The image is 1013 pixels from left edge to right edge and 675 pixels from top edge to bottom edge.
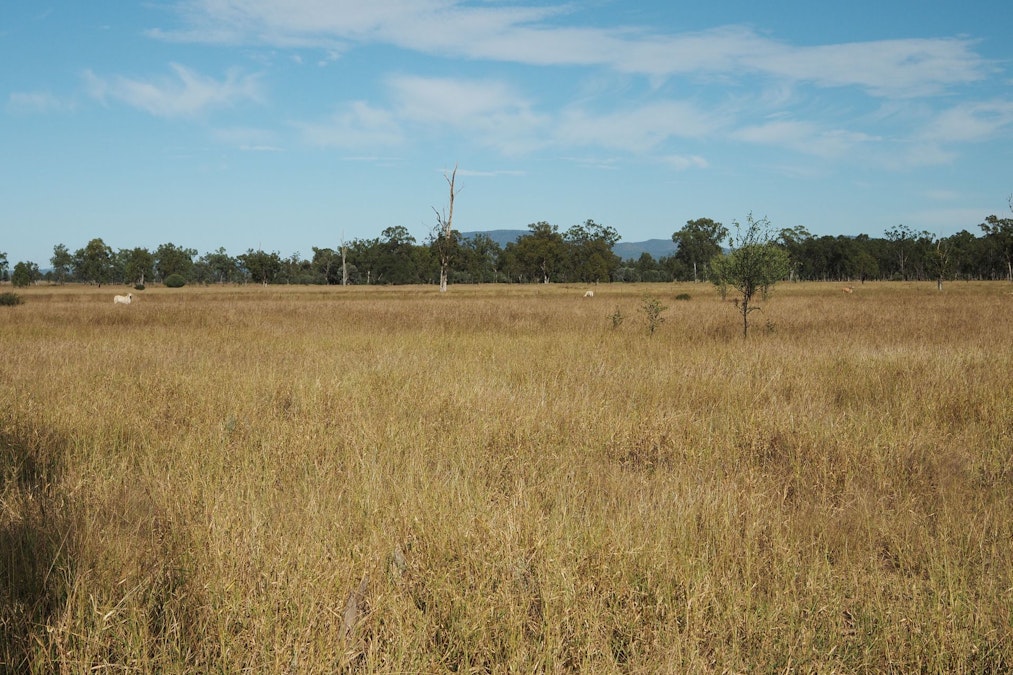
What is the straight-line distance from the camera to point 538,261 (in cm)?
10994

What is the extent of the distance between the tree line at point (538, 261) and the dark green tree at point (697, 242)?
0.68 feet

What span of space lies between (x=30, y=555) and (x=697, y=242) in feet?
429

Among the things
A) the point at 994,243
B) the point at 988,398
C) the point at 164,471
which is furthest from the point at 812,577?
the point at 994,243

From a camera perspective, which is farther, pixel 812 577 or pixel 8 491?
pixel 8 491

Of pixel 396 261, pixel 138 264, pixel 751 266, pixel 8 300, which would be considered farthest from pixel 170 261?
pixel 751 266

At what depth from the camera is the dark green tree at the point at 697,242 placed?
12331 centimetres

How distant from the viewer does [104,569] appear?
3.03m

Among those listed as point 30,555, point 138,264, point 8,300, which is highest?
point 138,264

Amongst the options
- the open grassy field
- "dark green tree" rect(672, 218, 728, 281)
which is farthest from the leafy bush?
"dark green tree" rect(672, 218, 728, 281)

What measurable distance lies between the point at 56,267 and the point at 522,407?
172399 mm

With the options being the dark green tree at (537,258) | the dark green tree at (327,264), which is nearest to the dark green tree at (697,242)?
the dark green tree at (537,258)

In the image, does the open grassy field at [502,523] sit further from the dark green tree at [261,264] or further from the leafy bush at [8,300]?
the dark green tree at [261,264]

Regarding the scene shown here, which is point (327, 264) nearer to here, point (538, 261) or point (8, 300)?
point (538, 261)

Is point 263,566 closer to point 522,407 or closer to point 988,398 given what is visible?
point 522,407
